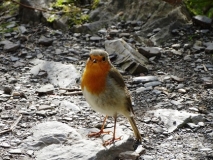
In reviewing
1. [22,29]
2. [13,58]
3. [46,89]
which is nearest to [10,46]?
[13,58]

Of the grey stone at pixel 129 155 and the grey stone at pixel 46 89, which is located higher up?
the grey stone at pixel 129 155

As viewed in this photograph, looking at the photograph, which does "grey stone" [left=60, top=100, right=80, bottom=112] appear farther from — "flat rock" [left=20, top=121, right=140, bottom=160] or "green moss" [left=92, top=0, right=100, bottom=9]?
"green moss" [left=92, top=0, right=100, bottom=9]

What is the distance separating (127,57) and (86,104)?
149 centimetres

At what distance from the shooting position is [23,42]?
26.0 ft

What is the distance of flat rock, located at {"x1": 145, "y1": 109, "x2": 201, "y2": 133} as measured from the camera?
17.0 feet

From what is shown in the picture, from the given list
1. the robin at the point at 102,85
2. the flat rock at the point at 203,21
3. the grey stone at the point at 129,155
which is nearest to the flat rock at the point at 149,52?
the flat rock at the point at 203,21

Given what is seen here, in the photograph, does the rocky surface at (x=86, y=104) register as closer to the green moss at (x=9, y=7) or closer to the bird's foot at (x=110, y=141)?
the bird's foot at (x=110, y=141)

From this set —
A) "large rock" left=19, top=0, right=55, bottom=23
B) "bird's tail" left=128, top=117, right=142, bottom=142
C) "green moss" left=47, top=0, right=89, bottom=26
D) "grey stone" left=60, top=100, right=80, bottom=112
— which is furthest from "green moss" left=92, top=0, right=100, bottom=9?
"bird's tail" left=128, top=117, right=142, bottom=142

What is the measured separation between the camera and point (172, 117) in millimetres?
5324

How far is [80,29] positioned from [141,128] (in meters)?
3.48

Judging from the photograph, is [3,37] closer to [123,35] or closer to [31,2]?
[31,2]

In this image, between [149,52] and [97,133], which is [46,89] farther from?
[149,52]

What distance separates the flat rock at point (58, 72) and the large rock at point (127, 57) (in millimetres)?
785

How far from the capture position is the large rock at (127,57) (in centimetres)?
674
